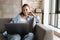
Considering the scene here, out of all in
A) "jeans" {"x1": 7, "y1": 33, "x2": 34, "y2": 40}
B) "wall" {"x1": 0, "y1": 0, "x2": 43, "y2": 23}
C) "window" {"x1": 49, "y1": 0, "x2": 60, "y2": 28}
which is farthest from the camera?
"wall" {"x1": 0, "y1": 0, "x2": 43, "y2": 23}

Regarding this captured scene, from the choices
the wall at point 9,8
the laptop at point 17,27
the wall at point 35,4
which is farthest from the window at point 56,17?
the laptop at point 17,27

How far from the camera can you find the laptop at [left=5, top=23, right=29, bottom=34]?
1.88 meters

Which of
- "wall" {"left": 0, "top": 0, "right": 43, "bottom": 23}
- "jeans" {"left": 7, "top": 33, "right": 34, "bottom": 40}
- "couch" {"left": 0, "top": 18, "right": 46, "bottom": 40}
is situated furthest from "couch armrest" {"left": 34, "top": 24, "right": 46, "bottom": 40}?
"wall" {"left": 0, "top": 0, "right": 43, "bottom": 23}

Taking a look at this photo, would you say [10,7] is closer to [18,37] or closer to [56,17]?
[56,17]

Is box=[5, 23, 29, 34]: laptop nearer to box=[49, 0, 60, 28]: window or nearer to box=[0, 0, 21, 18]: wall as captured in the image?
box=[49, 0, 60, 28]: window

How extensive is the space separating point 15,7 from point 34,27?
1614 millimetres

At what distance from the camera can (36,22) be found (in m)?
2.45

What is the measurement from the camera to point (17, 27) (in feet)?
6.17

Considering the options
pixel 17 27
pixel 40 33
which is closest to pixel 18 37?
pixel 17 27

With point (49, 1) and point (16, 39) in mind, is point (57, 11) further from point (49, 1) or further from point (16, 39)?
point (16, 39)

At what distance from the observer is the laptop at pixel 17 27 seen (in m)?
1.88

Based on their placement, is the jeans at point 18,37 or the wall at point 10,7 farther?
the wall at point 10,7

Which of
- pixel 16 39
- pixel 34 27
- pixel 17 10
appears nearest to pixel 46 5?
pixel 17 10

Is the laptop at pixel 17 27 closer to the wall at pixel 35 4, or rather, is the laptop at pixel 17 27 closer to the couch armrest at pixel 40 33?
the couch armrest at pixel 40 33
